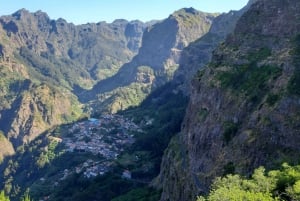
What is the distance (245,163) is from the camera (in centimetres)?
7100

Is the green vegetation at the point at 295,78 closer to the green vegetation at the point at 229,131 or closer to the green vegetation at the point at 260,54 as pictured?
the green vegetation at the point at 260,54

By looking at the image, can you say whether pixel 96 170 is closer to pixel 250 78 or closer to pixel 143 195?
pixel 143 195

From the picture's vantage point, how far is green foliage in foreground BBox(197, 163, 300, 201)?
48062mm

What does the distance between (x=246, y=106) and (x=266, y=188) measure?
32.1 m

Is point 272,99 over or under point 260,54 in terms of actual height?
under

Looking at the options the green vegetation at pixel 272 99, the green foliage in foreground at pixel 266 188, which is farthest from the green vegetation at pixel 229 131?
the green foliage in foreground at pixel 266 188

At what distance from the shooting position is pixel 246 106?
82.4m

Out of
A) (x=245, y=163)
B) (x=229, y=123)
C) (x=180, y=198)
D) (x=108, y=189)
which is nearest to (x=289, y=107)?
(x=245, y=163)

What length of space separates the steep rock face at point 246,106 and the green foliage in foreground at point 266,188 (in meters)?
8.80

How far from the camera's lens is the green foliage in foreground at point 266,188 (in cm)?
4806

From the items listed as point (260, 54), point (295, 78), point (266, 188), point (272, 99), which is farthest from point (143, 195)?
point (266, 188)

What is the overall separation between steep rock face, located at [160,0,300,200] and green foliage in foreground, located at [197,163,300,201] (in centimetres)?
880

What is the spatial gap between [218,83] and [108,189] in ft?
247

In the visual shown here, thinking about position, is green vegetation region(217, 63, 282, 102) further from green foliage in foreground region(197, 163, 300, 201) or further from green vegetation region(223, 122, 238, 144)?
green foliage in foreground region(197, 163, 300, 201)
